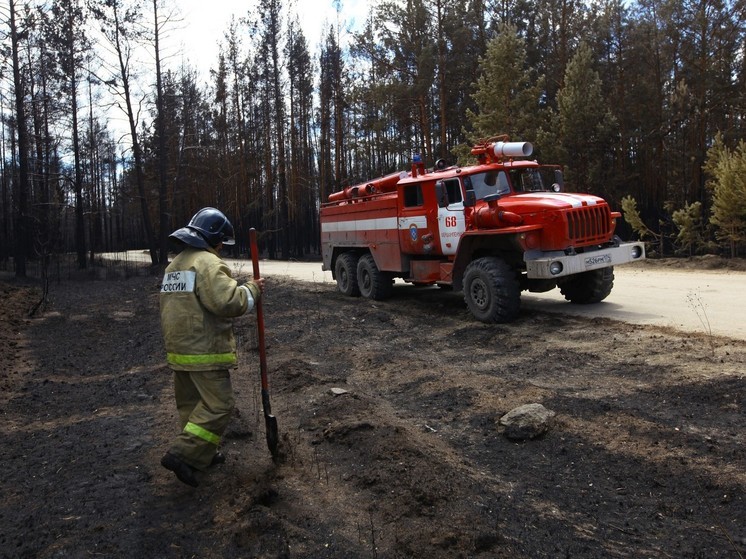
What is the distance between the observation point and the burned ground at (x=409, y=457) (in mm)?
3262

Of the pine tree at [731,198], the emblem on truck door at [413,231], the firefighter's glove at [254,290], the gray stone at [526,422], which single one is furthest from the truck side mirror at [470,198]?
the pine tree at [731,198]

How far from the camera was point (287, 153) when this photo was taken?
40812 millimetres

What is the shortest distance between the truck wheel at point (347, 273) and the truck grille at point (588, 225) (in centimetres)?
581

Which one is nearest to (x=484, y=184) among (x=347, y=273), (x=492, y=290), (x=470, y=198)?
(x=470, y=198)

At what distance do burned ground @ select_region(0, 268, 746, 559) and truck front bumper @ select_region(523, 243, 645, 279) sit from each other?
100cm

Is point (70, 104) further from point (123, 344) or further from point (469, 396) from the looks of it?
point (469, 396)

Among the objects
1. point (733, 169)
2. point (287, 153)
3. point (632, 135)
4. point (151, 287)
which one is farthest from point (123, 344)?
point (287, 153)

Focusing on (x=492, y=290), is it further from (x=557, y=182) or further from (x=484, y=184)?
(x=557, y=182)

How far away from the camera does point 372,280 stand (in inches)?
515

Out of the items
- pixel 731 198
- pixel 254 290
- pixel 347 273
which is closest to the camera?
pixel 254 290

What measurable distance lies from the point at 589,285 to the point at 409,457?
7.51m

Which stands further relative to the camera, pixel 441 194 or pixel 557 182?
pixel 557 182

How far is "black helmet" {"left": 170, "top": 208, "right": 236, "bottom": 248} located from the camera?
4.10 meters

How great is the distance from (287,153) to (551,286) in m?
33.1
